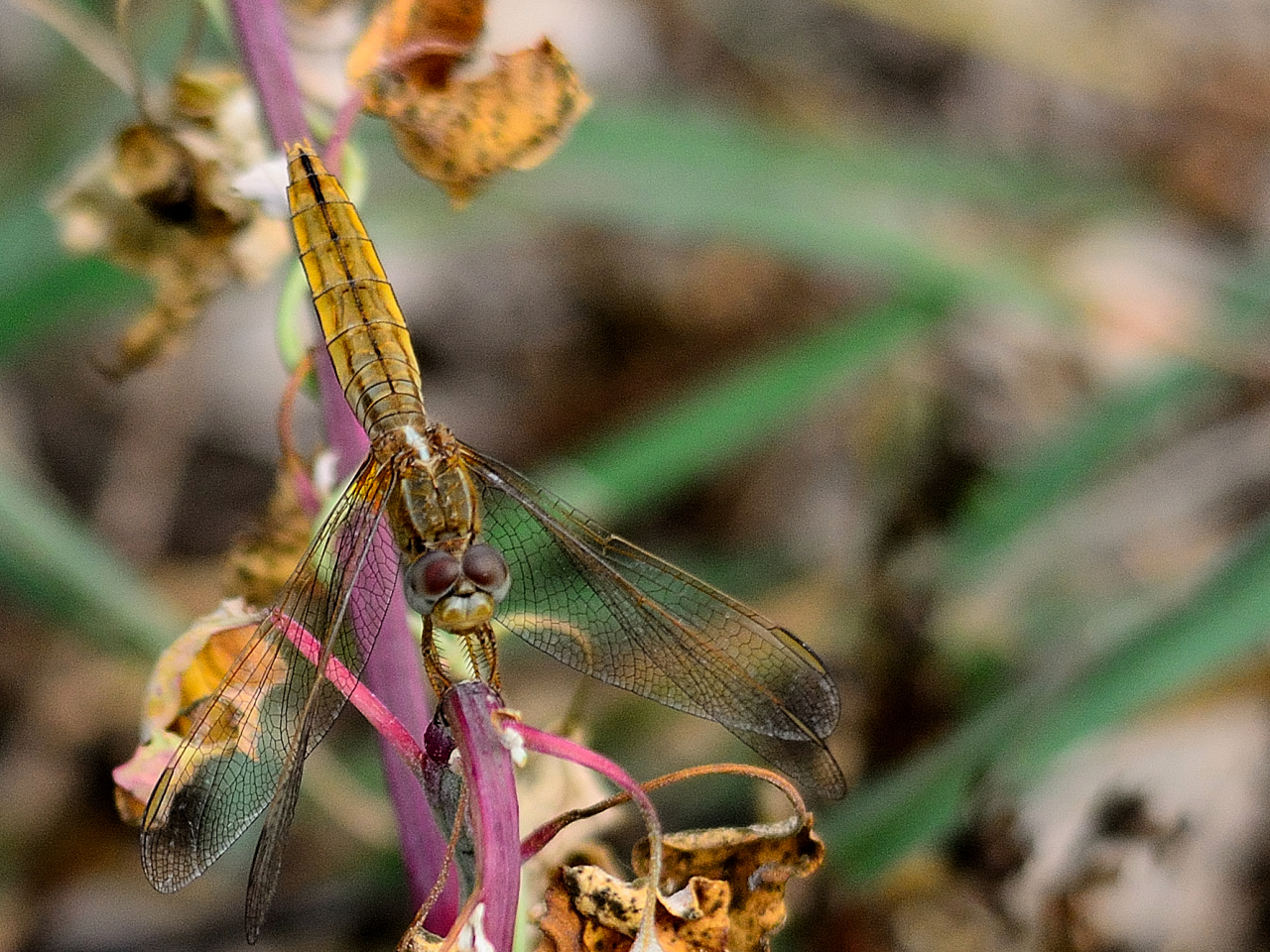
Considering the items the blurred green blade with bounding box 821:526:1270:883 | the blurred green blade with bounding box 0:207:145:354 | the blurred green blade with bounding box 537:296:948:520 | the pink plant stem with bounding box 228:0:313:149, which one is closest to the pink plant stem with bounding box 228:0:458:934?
the pink plant stem with bounding box 228:0:313:149

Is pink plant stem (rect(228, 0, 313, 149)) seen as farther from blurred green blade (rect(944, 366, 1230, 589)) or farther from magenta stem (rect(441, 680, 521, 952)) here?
blurred green blade (rect(944, 366, 1230, 589))

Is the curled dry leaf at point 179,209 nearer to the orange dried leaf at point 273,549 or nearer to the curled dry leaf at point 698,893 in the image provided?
the orange dried leaf at point 273,549

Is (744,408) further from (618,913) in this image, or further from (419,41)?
(618,913)

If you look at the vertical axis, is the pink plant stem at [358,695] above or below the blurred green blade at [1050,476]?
below

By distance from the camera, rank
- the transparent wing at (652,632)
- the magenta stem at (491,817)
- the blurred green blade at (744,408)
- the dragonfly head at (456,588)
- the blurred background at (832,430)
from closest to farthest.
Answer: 1. the magenta stem at (491,817)
2. the dragonfly head at (456,588)
3. the transparent wing at (652,632)
4. the blurred background at (832,430)
5. the blurred green blade at (744,408)

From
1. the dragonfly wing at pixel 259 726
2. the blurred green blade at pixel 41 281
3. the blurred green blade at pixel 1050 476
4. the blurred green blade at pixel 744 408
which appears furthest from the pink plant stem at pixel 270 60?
the blurred green blade at pixel 1050 476

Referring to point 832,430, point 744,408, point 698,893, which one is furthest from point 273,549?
point 832,430
